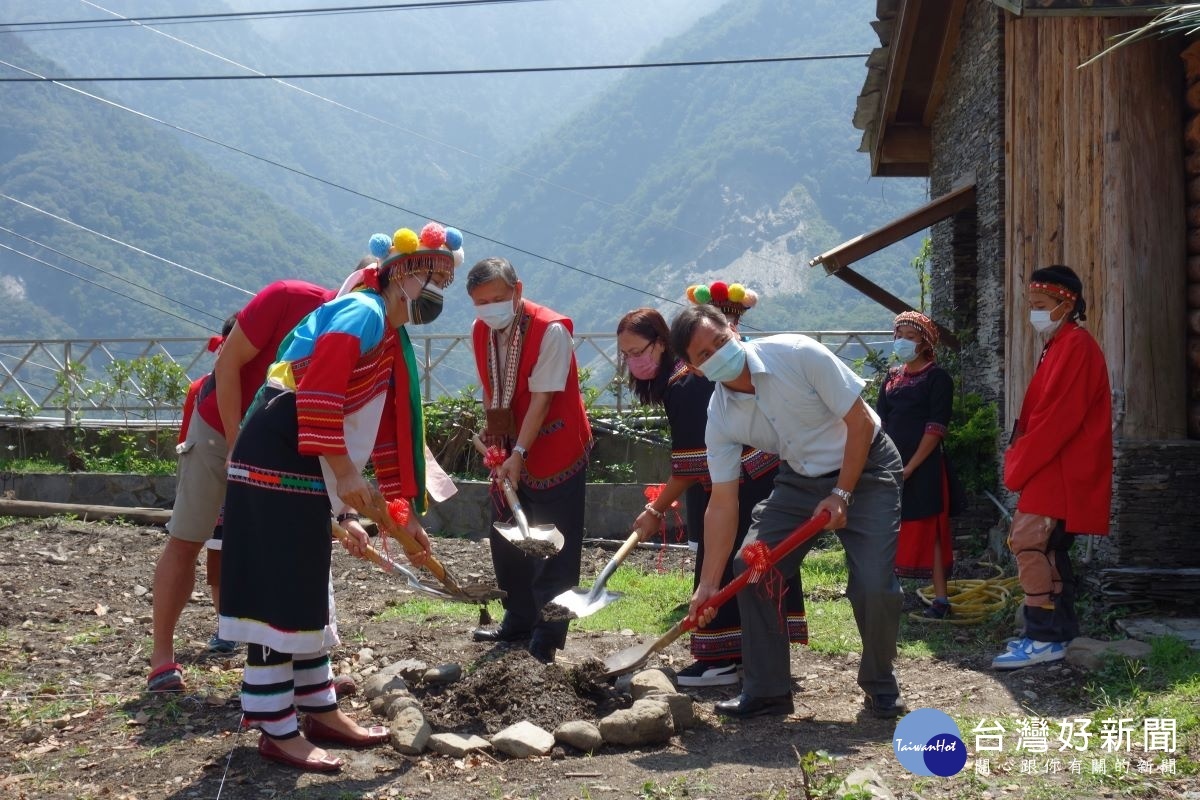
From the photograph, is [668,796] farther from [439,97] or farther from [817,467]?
[439,97]

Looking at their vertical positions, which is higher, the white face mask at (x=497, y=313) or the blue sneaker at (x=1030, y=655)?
the white face mask at (x=497, y=313)

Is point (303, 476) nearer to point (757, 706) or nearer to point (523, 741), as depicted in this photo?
point (523, 741)

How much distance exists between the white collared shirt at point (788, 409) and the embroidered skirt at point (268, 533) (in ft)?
5.20

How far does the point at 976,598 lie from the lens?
693 cm

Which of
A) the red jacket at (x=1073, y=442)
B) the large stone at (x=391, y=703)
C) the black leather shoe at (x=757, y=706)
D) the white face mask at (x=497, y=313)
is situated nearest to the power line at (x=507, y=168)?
the white face mask at (x=497, y=313)

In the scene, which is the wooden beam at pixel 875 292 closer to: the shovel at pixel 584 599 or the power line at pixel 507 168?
the shovel at pixel 584 599

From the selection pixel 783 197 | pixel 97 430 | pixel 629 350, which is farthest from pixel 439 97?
pixel 629 350

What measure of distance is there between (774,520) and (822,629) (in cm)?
197

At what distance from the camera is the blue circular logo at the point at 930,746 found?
3877 millimetres

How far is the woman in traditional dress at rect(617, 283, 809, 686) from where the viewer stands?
5.36 meters

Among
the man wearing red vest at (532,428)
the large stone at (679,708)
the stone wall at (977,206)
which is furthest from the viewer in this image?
the stone wall at (977,206)

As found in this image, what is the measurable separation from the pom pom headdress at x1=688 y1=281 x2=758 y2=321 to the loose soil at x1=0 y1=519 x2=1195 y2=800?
174cm

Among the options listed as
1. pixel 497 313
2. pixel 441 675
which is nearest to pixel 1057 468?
pixel 497 313

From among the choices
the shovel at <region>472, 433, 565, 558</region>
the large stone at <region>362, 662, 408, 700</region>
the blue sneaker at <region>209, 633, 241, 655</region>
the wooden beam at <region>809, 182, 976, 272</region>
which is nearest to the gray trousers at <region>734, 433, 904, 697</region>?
the shovel at <region>472, 433, 565, 558</region>
